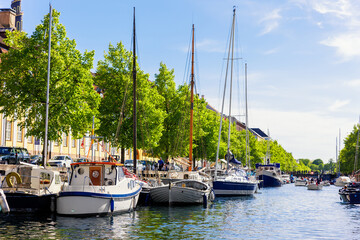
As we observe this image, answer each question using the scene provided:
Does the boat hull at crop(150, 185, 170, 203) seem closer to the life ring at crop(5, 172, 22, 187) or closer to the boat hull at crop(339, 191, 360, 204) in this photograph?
the life ring at crop(5, 172, 22, 187)

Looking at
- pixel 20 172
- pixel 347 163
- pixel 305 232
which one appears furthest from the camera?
pixel 347 163

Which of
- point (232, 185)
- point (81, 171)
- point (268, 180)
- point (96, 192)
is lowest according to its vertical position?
point (268, 180)

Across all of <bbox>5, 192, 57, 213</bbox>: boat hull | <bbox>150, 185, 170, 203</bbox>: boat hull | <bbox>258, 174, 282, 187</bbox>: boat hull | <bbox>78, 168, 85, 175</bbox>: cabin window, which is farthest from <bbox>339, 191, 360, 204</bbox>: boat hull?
<bbox>258, 174, 282, 187</bbox>: boat hull

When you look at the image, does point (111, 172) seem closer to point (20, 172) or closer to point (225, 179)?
point (20, 172)

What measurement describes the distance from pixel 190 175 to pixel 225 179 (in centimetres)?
930

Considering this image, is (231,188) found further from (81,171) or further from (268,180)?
(268,180)

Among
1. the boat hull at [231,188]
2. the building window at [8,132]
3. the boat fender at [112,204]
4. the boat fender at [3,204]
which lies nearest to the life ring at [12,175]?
the boat fender at [3,204]

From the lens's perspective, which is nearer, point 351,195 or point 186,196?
point 186,196

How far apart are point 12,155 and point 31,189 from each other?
15174 millimetres

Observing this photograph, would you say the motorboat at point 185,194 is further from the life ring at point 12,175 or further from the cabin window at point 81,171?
the life ring at point 12,175

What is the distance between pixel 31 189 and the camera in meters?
30.3

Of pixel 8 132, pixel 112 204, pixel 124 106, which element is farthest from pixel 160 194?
pixel 8 132

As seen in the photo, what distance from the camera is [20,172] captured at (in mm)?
31672

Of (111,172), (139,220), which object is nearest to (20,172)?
(111,172)
